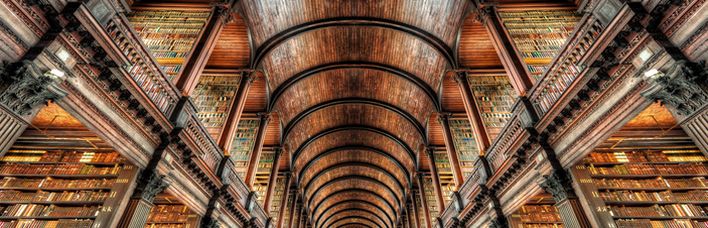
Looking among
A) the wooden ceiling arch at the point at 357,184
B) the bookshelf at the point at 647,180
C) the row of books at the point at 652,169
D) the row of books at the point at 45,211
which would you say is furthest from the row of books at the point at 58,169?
the wooden ceiling arch at the point at 357,184

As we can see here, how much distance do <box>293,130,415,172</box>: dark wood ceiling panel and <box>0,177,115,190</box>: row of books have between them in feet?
46.1

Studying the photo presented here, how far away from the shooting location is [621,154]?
232 inches

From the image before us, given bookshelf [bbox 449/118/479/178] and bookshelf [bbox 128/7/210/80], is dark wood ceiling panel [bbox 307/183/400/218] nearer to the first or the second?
bookshelf [bbox 449/118/479/178]

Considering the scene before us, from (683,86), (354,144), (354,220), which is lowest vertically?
(683,86)

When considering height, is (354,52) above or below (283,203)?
above

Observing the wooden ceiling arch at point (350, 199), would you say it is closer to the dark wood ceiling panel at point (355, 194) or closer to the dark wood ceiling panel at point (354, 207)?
the dark wood ceiling panel at point (355, 194)

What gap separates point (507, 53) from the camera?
7.65m

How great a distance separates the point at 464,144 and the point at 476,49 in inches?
159

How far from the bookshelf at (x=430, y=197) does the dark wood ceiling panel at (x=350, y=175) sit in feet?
19.8

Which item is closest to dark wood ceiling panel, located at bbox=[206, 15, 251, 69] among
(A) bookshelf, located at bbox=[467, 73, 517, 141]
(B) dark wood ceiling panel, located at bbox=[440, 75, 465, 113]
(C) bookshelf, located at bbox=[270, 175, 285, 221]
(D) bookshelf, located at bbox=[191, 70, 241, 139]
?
(D) bookshelf, located at bbox=[191, 70, 241, 139]

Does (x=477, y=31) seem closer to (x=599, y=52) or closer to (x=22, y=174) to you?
(x=599, y=52)

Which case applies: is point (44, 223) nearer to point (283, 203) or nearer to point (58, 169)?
point (58, 169)

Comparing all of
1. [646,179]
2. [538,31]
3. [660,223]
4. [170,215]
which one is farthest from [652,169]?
[170,215]

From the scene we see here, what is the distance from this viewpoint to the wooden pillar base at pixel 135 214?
5051 millimetres
